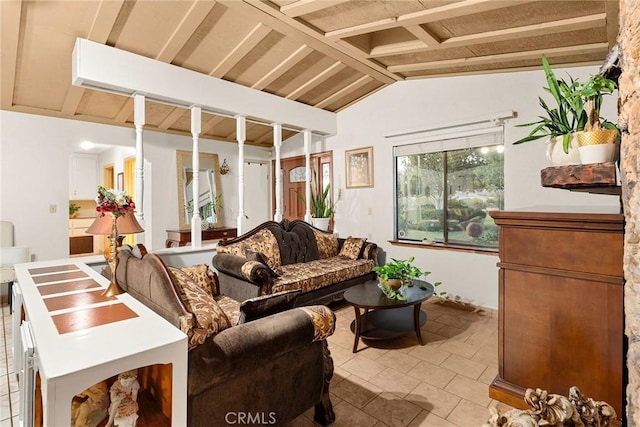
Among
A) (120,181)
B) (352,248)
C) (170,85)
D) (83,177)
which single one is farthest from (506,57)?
(83,177)

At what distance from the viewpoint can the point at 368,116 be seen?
4.91 metres

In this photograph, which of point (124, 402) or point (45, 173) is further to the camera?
point (45, 173)

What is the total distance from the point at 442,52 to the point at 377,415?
133 inches

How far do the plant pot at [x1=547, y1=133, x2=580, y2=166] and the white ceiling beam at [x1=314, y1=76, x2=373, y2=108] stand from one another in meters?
3.31

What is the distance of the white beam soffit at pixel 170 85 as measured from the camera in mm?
2748

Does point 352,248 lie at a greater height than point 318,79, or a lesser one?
lesser

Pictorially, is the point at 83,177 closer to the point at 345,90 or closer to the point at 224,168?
the point at 224,168

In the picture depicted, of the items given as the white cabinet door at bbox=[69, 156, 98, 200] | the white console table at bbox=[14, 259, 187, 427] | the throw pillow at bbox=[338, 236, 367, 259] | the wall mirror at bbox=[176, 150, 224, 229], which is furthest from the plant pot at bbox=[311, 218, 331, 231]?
the white cabinet door at bbox=[69, 156, 98, 200]

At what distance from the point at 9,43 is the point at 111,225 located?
2.11 meters

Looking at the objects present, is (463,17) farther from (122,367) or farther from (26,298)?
(26,298)

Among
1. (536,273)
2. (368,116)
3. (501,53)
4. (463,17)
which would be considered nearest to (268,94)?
(368,116)

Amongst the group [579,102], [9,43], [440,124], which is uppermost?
[9,43]

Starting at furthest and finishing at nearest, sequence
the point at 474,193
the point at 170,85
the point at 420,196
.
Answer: the point at 420,196 < the point at 474,193 < the point at 170,85

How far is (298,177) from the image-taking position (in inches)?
231
